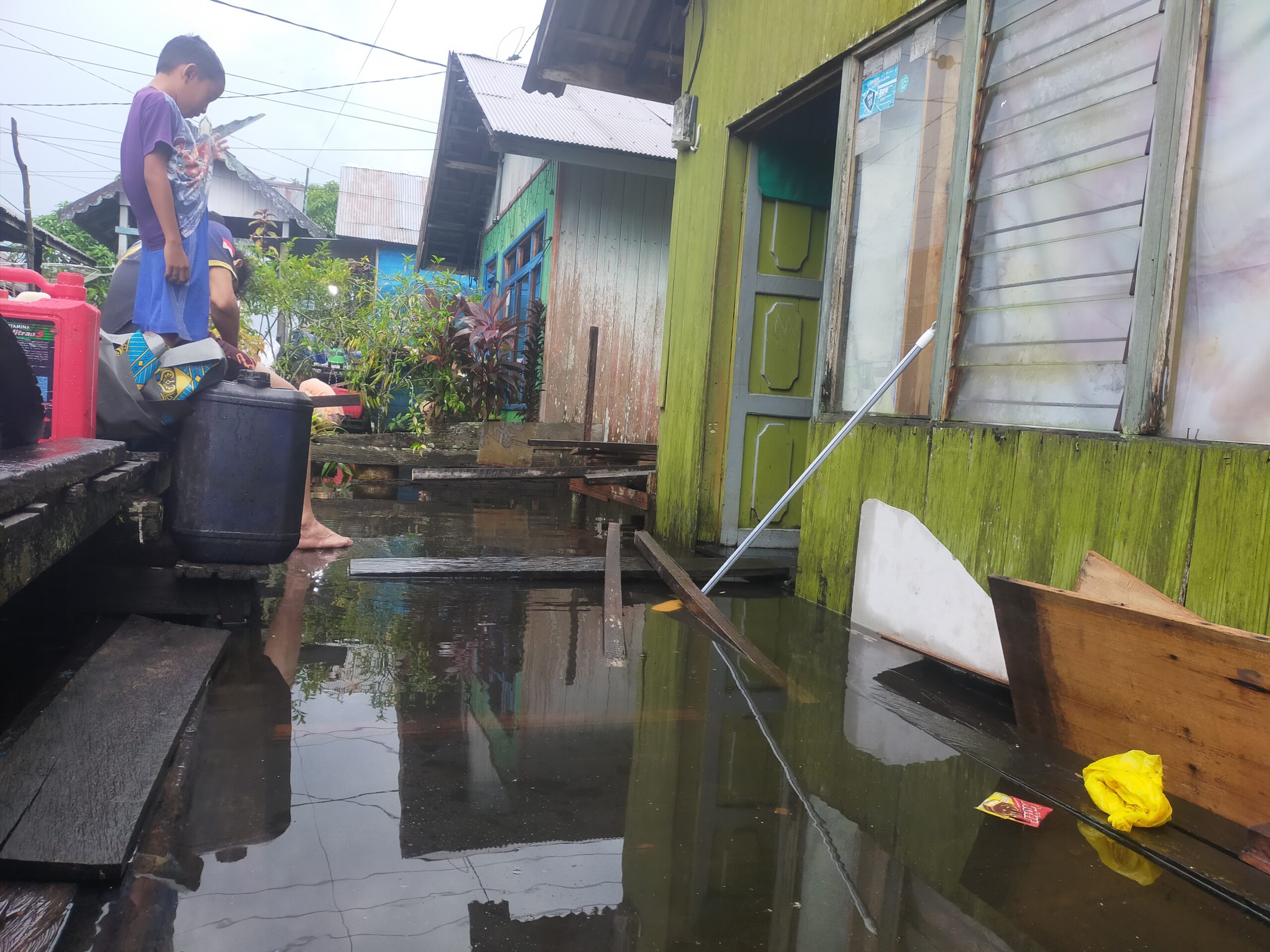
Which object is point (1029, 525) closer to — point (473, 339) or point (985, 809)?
point (985, 809)

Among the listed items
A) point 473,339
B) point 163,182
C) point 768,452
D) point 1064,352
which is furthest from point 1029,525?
point 473,339

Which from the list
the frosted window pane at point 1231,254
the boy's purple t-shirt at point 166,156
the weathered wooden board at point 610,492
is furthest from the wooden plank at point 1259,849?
the weathered wooden board at point 610,492

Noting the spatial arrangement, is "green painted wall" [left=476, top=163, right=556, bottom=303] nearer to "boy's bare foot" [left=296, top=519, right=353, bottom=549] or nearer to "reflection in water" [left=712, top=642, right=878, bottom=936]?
"boy's bare foot" [left=296, top=519, right=353, bottom=549]

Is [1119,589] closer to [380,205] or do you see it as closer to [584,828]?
[584,828]

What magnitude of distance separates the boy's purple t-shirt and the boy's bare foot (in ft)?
6.59

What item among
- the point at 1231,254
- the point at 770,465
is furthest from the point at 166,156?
the point at 770,465

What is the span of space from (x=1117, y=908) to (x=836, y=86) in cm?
422

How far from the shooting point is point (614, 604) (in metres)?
3.98

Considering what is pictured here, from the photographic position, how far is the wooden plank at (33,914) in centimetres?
135

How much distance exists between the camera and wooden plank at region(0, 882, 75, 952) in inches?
53.2

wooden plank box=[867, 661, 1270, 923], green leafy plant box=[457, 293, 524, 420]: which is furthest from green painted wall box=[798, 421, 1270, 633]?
green leafy plant box=[457, 293, 524, 420]

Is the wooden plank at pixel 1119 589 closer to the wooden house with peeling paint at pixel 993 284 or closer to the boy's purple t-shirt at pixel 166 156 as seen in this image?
the wooden house with peeling paint at pixel 993 284

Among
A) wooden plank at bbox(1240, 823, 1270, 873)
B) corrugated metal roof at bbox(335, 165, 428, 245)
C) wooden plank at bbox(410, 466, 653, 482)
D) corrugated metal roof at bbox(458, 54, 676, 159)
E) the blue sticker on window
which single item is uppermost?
corrugated metal roof at bbox(335, 165, 428, 245)

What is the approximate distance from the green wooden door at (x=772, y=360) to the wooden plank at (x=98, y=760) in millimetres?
3498
